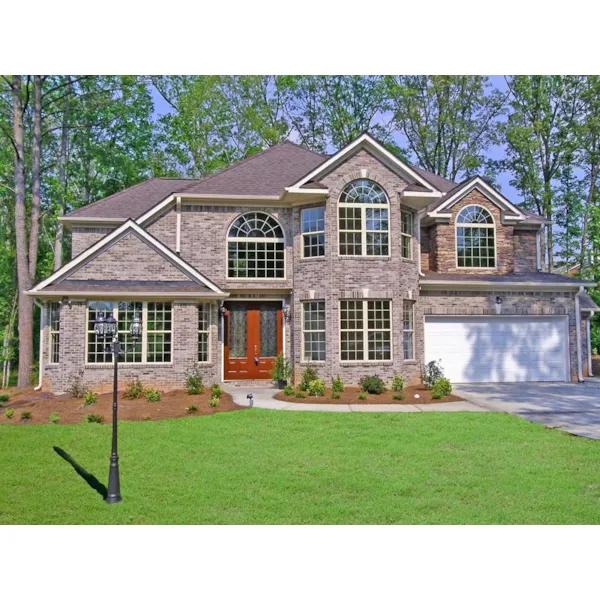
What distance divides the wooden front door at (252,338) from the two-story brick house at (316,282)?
43 millimetres

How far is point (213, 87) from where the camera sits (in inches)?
1062

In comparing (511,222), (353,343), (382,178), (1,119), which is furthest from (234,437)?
(1,119)

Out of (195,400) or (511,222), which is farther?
(511,222)

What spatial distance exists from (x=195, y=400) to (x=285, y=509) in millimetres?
7045

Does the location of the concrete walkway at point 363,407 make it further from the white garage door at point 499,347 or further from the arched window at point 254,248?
the arched window at point 254,248

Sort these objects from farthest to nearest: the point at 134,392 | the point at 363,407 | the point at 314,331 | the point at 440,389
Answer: the point at 314,331 < the point at 440,389 < the point at 134,392 < the point at 363,407

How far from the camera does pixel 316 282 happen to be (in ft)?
49.2

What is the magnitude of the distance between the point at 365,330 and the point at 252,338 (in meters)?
3.64

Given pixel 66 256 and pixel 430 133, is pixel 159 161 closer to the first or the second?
pixel 66 256

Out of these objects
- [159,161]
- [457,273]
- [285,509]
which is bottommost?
[285,509]

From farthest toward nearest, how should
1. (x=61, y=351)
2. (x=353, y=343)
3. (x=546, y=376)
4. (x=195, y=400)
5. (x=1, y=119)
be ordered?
(x=1, y=119), (x=546, y=376), (x=353, y=343), (x=61, y=351), (x=195, y=400)

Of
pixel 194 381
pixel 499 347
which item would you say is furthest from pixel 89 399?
pixel 499 347

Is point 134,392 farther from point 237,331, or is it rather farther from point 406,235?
point 406,235

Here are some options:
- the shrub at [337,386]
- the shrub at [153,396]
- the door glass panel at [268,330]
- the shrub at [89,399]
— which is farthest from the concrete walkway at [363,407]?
the shrub at [89,399]
